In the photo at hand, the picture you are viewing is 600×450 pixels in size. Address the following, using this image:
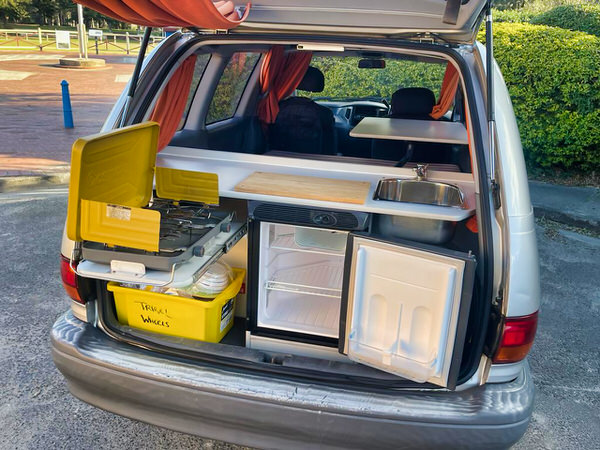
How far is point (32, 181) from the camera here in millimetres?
6688

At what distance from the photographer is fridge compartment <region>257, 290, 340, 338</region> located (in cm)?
243

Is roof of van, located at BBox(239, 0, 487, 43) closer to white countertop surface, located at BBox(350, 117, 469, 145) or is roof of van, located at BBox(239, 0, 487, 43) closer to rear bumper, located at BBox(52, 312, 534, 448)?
white countertop surface, located at BBox(350, 117, 469, 145)

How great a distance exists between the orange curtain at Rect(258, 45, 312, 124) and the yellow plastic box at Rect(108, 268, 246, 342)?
9.03ft

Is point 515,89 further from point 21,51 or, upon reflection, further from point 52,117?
point 21,51

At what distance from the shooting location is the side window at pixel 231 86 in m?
4.12

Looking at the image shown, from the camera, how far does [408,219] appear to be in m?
2.39

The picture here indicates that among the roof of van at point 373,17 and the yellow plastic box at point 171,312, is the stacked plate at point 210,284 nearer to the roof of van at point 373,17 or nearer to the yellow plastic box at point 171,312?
the yellow plastic box at point 171,312

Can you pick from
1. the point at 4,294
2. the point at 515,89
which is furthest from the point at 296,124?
the point at 515,89

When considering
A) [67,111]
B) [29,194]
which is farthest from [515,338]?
[67,111]

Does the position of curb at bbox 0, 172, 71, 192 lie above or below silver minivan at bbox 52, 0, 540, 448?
below

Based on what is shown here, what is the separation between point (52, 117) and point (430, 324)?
11.0m

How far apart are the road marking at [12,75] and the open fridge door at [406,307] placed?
17242 mm

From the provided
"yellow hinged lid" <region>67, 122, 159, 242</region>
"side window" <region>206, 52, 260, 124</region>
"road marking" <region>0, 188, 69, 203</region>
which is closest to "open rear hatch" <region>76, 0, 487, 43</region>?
"yellow hinged lid" <region>67, 122, 159, 242</region>

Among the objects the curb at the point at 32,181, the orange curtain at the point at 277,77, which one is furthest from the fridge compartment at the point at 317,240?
the curb at the point at 32,181
